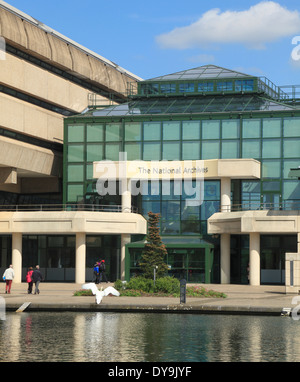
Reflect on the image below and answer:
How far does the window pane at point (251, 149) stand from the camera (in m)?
57.3

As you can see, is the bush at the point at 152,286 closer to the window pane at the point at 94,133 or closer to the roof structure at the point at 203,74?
the window pane at the point at 94,133

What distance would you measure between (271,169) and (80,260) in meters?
15.8

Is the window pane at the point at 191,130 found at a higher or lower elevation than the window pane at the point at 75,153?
higher

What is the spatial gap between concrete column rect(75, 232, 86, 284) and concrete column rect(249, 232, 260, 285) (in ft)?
39.3

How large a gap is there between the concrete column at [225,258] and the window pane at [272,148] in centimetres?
703

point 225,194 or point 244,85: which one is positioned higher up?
point 244,85

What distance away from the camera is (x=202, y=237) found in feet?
189

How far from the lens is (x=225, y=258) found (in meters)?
55.1

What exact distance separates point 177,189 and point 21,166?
42.7 feet

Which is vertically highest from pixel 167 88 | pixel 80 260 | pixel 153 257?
pixel 167 88

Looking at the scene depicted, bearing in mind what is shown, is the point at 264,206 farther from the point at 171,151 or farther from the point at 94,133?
the point at 94,133

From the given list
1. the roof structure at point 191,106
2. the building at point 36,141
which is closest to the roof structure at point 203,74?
the roof structure at point 191,106

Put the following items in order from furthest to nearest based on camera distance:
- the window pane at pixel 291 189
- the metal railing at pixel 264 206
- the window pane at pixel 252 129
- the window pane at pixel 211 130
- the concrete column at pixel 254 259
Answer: the window pane at pixel 211 130 < the window pane at pixel 252 129 < the window pane at pixel 291 189 < the metal railing at pixel 264 206 < the concrete column at pixel 254 259

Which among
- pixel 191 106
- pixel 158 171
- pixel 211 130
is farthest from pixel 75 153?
pixel 211 130
